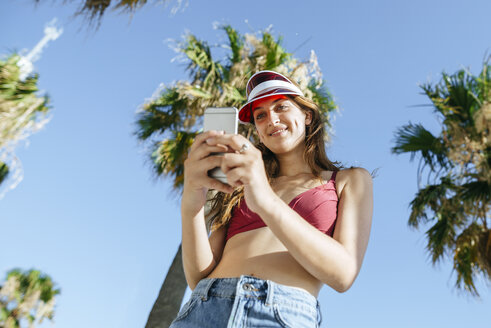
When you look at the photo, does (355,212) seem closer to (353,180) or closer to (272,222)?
(353,180)

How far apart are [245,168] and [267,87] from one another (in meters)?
0.77

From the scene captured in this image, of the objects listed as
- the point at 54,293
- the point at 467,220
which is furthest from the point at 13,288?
the point at 467,220

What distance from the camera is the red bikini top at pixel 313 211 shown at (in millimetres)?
1409

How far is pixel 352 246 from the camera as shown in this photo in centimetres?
128

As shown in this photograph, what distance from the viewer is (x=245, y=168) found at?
103 centimetres

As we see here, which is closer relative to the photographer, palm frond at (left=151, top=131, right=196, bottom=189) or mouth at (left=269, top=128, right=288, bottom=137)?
mouth at (left=269, top=128, right=288, bottom=137)

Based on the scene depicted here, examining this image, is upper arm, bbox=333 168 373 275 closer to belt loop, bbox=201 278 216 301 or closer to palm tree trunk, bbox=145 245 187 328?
belt loop, bbox=201 278 216 301

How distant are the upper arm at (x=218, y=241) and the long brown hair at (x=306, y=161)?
0.02 metres

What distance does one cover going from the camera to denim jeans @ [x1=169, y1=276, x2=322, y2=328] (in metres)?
1.15

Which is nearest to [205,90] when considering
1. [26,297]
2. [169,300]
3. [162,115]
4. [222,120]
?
[162,115]

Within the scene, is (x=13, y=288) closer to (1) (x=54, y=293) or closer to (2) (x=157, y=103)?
(1) (x=54, y=293)

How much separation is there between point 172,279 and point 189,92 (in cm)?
320

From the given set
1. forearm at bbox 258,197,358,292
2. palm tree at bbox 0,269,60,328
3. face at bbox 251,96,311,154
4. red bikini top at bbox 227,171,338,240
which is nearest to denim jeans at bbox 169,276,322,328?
forearm at bbox 258,197,358,292

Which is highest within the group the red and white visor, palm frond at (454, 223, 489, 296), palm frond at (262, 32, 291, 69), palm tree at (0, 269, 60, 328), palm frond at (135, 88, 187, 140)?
palm frond at (262, 32, 291, 69)
